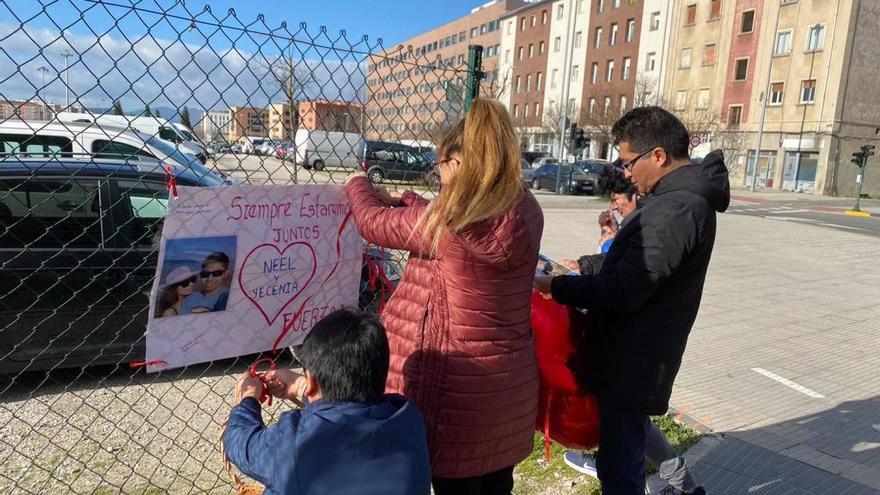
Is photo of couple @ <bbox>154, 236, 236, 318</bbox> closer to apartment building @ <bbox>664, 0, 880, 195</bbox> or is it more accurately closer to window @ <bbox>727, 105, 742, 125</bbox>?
apartment building @ <bbox>664, 0, 880, 195</bbox>

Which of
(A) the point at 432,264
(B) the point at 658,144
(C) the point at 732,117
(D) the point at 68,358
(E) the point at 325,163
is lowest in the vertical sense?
(D) the point at 68,358

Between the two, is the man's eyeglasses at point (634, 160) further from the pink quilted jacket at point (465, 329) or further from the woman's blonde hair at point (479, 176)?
the woman's blonde hair at point (479, 176)

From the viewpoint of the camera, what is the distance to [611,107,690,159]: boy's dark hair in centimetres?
240

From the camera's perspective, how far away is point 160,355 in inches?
82.8

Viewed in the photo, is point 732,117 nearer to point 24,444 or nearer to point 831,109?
point 831,109

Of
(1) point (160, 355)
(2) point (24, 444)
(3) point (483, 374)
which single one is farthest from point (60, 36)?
(2) point (24, 444)

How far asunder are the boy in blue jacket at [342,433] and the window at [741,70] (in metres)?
41.0

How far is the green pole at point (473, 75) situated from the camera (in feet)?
9.54

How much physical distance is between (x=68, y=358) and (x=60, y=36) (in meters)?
2.94

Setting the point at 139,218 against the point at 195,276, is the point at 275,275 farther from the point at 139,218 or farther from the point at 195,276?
the point at 139,218

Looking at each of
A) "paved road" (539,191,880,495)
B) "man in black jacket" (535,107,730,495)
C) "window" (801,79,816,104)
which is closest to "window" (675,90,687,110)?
"window" (801,79,816,104)

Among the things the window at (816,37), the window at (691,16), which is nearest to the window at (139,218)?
the window at (816,37)

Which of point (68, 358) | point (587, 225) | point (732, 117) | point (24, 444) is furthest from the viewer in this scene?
point (732, 117)

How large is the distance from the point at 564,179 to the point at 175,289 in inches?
A: 1023
